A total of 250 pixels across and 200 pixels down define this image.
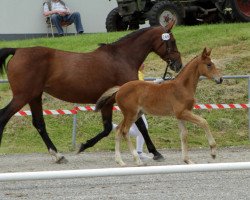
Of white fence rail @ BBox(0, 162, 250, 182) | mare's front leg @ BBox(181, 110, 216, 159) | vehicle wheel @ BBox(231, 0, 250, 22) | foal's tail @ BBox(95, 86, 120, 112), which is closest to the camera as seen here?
white fence rail @ BBox(0, 162, 250, 182)

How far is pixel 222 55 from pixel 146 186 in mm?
9445

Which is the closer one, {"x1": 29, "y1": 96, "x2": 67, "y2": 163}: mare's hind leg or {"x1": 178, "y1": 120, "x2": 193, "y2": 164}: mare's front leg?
{"x1": 178, "y1": 120, "x2": 193, "y2": 164}: mare's front leg

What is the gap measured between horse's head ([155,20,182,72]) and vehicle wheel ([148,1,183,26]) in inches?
331

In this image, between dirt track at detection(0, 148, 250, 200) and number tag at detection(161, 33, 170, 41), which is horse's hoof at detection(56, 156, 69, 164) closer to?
dirt track at detection(0, 148, 250, 200)

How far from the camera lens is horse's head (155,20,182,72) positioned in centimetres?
1355

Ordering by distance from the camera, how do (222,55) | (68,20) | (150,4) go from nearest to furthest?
1. (222,55)
2. (150,4)
3. (68,20)

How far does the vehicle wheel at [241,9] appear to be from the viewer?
74.4 ft

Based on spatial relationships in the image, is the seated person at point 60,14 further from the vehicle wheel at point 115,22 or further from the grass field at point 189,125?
the grass field at point 189,125

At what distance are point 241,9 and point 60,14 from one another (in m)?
5.19

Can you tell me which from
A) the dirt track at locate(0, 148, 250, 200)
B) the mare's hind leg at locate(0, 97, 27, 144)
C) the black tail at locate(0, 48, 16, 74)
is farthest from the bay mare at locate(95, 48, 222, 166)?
the black tail at locate(0, 48, 16, 74)

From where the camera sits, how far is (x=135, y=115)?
490 inches

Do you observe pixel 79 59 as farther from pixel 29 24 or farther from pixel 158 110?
pixel 29 24

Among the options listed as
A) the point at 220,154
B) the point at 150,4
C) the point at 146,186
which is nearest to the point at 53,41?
the point at 150,4

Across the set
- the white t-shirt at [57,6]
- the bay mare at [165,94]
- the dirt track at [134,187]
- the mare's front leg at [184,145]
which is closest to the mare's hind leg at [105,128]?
the dirt track at [134,187]
